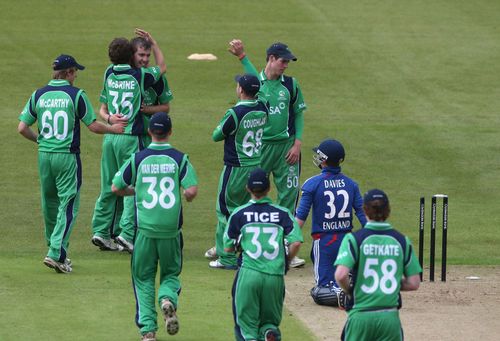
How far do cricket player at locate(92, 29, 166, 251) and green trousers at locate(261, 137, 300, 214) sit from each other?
1.68 m

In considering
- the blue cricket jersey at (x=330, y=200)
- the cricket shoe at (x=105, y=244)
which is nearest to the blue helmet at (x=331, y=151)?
the blue cricket jersey at (x=330, y=200)

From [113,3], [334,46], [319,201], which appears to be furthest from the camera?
[113,3]

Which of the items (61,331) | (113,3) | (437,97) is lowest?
(61,331)

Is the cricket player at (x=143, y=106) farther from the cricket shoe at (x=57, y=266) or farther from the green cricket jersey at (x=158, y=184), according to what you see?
the green cricket jersey at (x=158, y=184)

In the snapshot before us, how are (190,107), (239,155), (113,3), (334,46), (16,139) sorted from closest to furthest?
A: (239,155), (16,139), (190,107), (334,46), (113,3)

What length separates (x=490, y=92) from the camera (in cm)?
2612

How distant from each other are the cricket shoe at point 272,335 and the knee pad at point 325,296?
2.33m

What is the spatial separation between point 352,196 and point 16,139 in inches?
402

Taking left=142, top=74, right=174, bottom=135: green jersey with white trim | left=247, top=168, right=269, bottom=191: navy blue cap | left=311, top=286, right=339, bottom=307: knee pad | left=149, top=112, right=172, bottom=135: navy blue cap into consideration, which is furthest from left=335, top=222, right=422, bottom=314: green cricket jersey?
left=142, top=74, right=174, bottom=135: green jersey with white trim

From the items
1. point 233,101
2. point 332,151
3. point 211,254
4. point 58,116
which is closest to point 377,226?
point 332,151

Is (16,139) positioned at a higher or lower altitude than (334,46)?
lower

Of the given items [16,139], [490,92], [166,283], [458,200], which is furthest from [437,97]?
[166,283]

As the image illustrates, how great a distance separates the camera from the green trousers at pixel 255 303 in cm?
1123

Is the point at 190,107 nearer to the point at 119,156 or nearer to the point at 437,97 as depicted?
the point at 437,97
